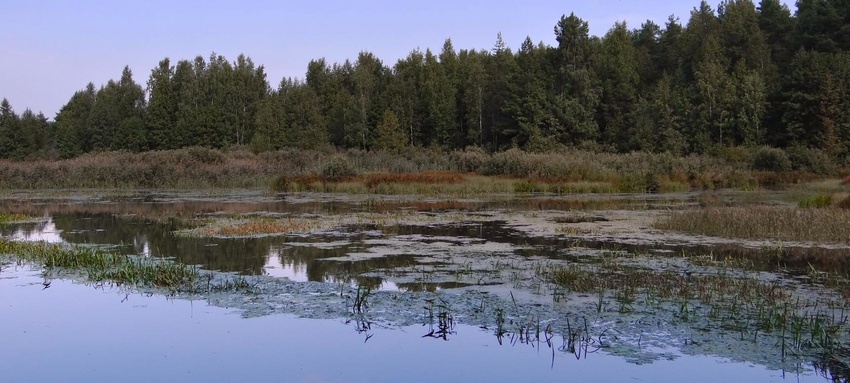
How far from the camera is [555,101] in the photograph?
2446 inches

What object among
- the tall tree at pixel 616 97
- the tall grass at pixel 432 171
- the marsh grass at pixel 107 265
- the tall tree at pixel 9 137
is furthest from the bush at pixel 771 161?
the tall tree at pixel 9 137

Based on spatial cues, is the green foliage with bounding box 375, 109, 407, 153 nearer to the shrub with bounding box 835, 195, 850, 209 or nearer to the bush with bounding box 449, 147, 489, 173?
the bush with bounding box 449, 147, 489, 173

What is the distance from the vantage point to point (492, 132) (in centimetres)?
6806

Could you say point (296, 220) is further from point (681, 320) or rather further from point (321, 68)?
point (321, 68)

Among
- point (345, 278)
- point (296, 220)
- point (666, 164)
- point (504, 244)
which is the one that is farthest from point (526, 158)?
point (345, 278)

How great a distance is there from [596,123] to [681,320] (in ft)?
185

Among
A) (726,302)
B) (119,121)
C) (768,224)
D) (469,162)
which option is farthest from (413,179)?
(119,121)

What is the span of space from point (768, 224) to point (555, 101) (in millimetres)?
47116

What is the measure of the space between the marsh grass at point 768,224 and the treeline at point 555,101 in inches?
1291

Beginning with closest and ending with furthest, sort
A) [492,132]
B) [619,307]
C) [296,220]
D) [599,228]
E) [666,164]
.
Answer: [619,307] < [599,228] < [296,220] < [666,164] < [492,132]

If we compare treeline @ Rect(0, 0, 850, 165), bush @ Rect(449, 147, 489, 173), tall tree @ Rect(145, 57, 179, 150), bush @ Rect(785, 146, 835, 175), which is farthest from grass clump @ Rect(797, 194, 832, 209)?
tall tree @ Rect(145, 57, 179, 150)

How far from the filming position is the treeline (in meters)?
54.8

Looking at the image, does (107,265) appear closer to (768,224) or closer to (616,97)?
(768,224)

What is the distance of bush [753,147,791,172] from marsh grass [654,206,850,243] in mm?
27200
